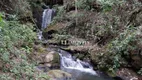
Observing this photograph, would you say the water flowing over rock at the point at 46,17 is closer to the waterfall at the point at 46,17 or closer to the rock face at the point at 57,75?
the waterfall at the point at 46,17

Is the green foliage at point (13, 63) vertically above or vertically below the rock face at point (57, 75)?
above

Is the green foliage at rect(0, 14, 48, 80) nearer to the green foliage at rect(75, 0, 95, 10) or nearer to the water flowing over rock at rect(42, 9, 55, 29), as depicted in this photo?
the green foliage at rect(75, 0, 95, 10)

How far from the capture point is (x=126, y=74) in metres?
10.2

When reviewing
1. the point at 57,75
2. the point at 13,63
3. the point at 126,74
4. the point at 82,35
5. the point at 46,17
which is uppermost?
the point at 46,17

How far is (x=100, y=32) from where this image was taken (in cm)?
1349

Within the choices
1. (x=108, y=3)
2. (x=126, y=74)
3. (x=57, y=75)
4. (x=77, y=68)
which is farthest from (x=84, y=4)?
(x=57, y=75)

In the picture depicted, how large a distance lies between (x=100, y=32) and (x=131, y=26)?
7.01 ft

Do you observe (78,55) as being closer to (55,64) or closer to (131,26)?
(55,64)

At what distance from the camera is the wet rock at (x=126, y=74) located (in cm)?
994

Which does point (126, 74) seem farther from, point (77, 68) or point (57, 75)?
point (57, 75)

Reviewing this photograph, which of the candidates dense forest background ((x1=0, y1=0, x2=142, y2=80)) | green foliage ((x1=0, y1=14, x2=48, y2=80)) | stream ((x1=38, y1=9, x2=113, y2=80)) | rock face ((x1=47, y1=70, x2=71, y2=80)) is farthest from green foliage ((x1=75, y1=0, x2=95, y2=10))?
green foliage ((x1=0, y1=14, x2=48, y2=80))

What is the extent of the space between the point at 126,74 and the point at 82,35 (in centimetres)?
605

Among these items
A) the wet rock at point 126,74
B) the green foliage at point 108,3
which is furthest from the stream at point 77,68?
the green foliage at point 108,3

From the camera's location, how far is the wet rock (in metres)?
9.94
